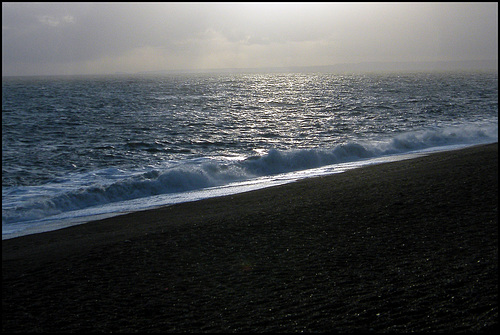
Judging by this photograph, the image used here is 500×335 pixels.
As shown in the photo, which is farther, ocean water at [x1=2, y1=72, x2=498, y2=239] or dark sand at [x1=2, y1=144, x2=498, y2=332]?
ocean water at [x1=2, y1=72, x2=498, y2=239]

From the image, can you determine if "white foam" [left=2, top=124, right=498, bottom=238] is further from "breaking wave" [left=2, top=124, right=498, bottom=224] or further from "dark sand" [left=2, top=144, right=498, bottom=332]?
"dark sand" [left=2, top=144, right=498, bottom=332]

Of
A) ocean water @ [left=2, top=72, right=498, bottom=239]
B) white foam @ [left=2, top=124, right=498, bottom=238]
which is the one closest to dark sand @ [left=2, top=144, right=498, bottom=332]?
white foam @ [left=2, top=124, right=498, bottom=238]

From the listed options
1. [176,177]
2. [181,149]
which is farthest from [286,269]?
[181,149]

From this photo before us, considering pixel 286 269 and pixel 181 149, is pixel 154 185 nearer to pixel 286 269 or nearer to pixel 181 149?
pixel 181 149

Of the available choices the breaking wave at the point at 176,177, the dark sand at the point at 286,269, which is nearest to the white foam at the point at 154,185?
the breaking wave at the point at 176,177

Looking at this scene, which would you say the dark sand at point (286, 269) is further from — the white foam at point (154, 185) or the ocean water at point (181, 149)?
the ocean water at point (181, 149)

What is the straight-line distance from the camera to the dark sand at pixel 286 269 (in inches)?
144

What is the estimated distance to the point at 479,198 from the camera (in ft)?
20.8

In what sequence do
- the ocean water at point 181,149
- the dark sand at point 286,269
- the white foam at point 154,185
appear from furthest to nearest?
the ocean water at point 181,149 → the white foam at point 154,185 → the dark sand at point 286,269

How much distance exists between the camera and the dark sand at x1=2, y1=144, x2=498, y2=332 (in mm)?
3660

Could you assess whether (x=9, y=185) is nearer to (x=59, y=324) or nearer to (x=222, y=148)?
(x=222, y=148)

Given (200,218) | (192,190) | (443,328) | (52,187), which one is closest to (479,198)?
(443,328)

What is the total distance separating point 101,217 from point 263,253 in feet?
17.8

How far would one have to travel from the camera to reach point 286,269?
4676mm
